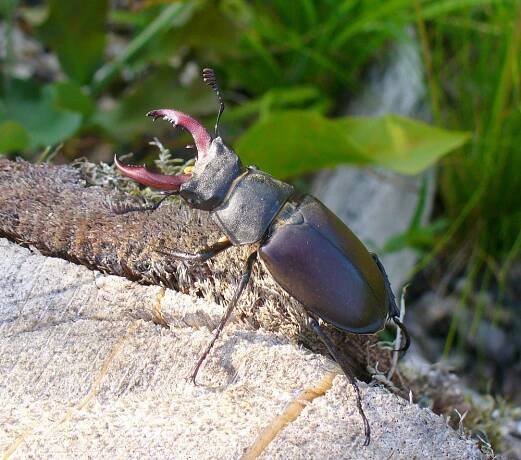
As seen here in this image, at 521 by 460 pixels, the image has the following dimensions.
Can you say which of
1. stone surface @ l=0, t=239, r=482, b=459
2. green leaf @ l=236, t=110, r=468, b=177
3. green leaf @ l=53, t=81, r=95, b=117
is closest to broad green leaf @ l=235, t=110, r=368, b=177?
green leaf @ l=236, t=110, r=468, b=177

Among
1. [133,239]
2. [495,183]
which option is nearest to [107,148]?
[495,183]

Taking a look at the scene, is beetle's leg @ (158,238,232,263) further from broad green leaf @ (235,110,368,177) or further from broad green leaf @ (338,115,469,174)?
broad green leaf @ (338,115,469,174)

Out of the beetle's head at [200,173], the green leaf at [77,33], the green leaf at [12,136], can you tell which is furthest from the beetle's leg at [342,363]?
the green leaf at [77,33]

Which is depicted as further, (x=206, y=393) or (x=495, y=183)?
(x=495, y=183)

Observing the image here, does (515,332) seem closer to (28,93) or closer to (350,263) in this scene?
(350,263)

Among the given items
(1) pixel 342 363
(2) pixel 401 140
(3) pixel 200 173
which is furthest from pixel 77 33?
(1) pixel 342 363
